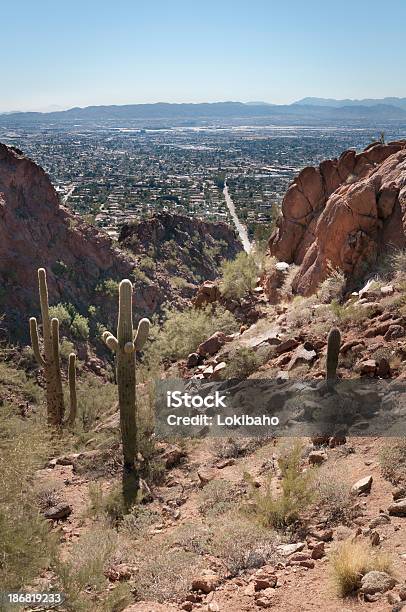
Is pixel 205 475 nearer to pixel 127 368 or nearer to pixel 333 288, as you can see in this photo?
pixel 127 368

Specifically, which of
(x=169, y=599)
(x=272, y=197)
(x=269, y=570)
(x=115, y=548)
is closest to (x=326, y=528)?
(x=269, y=570)

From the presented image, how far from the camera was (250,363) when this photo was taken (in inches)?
500

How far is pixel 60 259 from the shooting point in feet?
97.3

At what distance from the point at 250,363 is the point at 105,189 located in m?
84.8

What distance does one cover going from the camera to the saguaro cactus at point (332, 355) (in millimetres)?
10211

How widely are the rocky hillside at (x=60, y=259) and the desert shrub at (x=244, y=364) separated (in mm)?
13221

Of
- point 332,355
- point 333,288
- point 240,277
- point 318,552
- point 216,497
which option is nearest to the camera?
point 318,552

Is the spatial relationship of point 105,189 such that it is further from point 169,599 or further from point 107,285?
point 169,599

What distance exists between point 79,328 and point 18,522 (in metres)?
19.5

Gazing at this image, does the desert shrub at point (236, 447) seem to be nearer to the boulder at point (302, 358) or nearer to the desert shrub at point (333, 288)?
the boulder at point (302, 358)

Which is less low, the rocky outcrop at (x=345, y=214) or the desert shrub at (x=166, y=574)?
the rocky outcrop at (x=345, y=214)

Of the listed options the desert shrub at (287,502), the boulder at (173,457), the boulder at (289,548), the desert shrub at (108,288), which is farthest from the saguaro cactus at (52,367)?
the desert shrub at (108,288)

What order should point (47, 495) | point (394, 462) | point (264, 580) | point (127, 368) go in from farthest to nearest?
point (127, 368) < point (47, 495) < point (394, 462) < point (264, 580)

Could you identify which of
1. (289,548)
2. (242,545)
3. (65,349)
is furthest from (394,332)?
(65,349)
